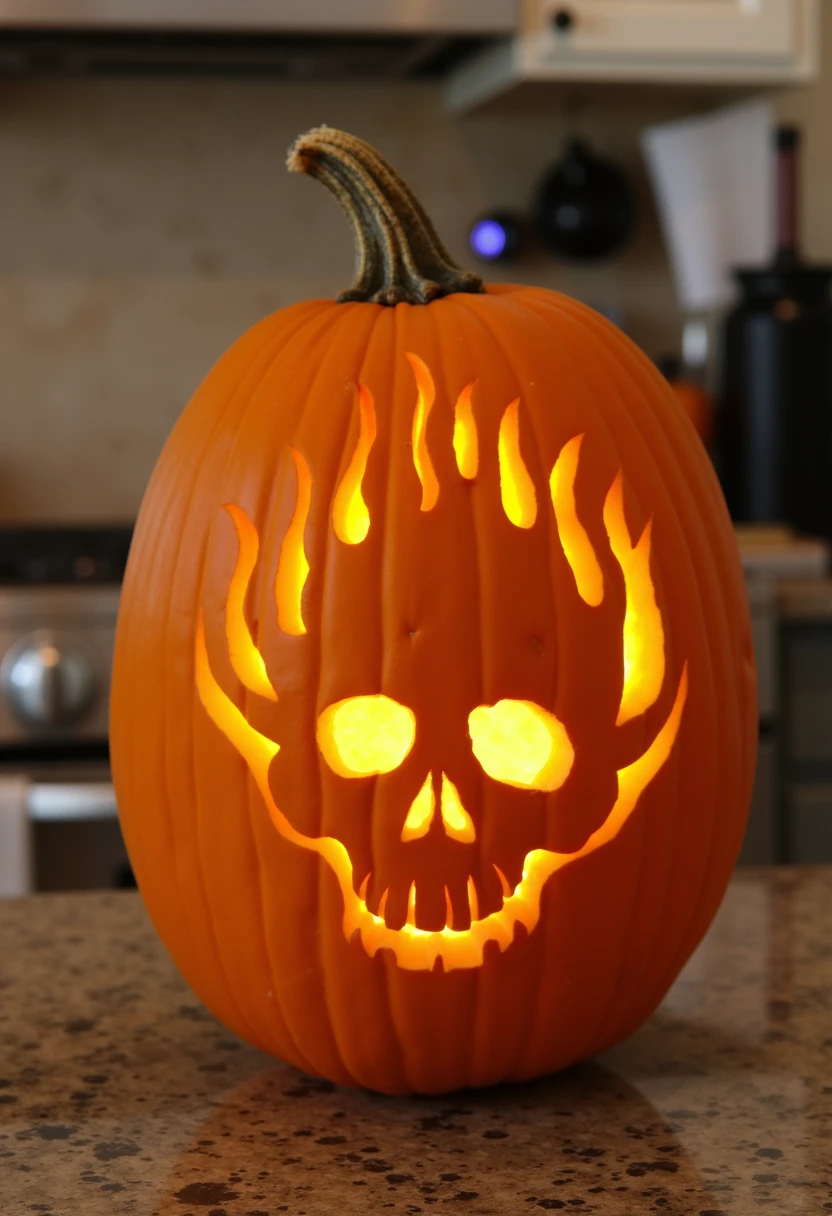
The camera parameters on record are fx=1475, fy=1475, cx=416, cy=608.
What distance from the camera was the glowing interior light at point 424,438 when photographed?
21.8 inches

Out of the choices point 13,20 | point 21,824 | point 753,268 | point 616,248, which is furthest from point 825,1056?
point 616,248

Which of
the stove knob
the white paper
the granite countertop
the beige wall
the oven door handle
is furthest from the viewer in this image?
the white paper

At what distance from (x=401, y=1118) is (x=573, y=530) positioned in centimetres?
24

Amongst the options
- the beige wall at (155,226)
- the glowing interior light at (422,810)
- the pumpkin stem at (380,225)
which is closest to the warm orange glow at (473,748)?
the glowing interior light at (422,810)

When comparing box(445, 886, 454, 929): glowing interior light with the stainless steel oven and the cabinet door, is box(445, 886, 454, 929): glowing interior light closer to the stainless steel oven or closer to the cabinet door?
the stainless steel oven

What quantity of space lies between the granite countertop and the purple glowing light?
1.90 m

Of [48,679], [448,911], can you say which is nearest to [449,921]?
[448,911]

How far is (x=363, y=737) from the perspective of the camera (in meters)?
0.55

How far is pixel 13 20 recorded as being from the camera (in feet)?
6.22

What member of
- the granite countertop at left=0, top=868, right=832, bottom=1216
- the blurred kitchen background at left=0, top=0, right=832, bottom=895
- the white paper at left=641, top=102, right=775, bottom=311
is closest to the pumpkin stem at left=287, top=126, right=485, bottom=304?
the granite countertop at left=0, top=868, right=832, bottom=1216

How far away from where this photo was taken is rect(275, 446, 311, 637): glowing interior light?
1.82ft

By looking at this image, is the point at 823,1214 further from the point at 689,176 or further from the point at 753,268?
the point at 689,176

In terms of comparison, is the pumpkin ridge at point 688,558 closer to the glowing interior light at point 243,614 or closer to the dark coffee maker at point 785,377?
the glowing interior light at point 243,614

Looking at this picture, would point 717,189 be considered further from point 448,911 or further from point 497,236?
point 448,911
